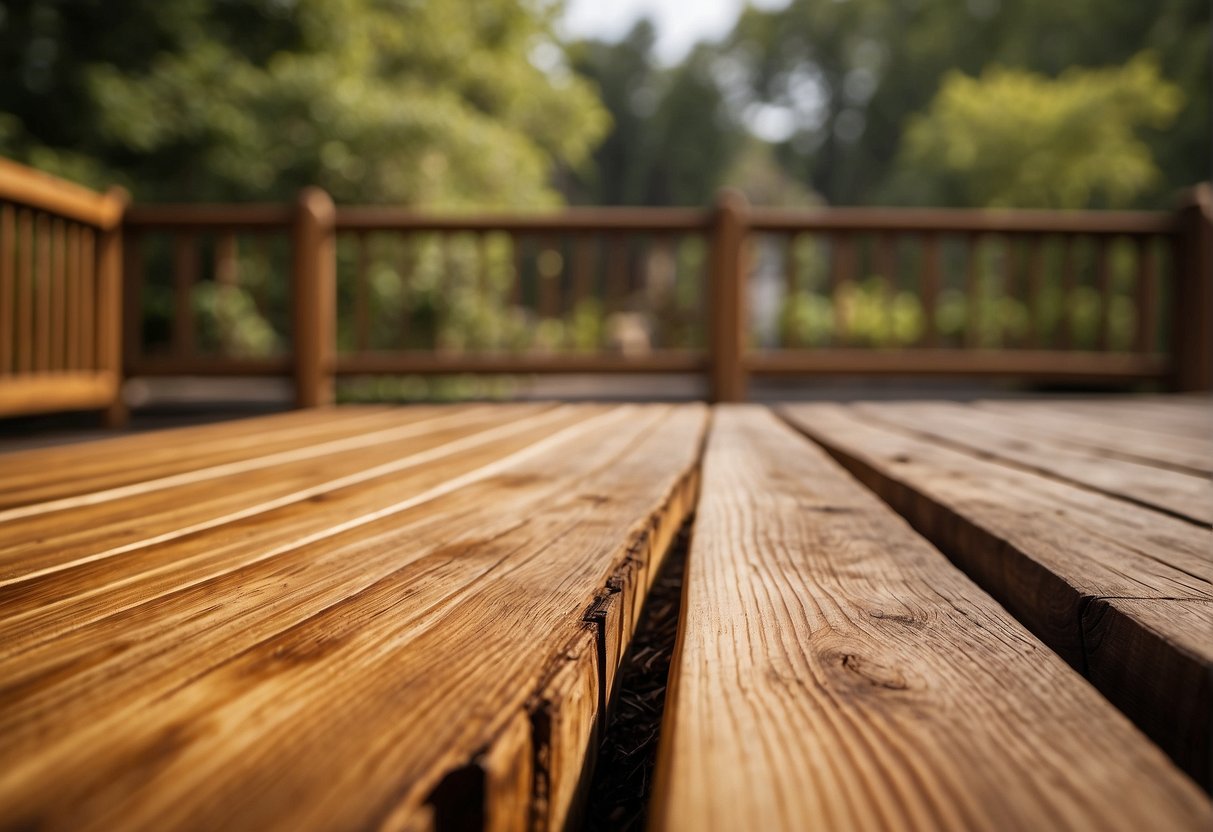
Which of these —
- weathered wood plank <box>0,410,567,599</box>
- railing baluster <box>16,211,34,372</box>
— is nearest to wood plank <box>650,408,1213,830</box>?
weathered wood plank <box>0,410,567,599</box>

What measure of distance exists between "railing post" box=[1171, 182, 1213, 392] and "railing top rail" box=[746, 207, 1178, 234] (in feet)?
0.47

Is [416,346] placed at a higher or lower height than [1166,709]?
higher

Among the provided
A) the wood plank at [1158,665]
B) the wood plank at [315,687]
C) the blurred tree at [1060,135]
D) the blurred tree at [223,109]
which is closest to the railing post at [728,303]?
the wood plank at [315,687]

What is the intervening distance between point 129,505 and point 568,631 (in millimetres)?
678

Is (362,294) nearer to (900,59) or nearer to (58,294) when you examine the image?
(58,294)

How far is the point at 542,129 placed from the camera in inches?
531

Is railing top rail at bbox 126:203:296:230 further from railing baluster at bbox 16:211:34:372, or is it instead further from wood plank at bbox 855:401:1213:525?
wood plank at bbox 855:401:1213:525

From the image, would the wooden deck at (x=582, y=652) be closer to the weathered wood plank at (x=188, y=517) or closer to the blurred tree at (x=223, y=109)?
the weathered wood plank at (x=188, y=517)

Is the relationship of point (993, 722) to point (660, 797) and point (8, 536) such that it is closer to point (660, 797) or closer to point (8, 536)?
point (660, 797)

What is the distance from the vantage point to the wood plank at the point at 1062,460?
916mm

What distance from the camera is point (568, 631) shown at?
46cm

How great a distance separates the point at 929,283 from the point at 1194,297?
44.2 inches

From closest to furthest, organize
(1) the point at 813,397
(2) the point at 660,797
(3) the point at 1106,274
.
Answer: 1. (2) the point at 660,797
2. (3) the point at 1106,274
3. (1) the point at 813,397

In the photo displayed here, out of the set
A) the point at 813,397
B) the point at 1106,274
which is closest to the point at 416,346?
the point at 813,397
